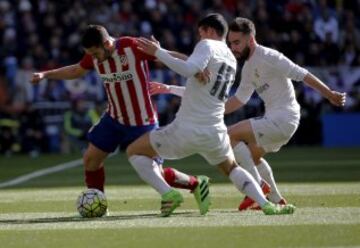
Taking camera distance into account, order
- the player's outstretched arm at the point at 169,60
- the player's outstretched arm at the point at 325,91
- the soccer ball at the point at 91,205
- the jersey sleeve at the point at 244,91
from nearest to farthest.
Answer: the player's outstretched arm at the point at 169,60 → the soccer ball at the point at 91,205 → the player's outstretched arm at the point at 325,91 → the jersey sleeve at the point at 244,91

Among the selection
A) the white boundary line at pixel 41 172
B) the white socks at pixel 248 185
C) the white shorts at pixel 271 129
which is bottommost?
the white boundary line at pixel 41 172

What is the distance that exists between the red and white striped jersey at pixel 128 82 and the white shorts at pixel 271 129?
115 centimetres

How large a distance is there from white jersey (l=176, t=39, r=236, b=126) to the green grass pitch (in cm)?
102

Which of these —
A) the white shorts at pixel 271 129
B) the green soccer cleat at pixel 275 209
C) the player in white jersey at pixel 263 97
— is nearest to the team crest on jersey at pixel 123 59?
the player in white jersey at pixel 263 97

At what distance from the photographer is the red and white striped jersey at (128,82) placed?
12797 millimetres

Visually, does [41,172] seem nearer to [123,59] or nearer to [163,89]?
[163,89]

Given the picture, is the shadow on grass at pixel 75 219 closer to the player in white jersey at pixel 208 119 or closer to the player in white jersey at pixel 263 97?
the player in white jersey at pixel 208 119

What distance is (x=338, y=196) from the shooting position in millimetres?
14602

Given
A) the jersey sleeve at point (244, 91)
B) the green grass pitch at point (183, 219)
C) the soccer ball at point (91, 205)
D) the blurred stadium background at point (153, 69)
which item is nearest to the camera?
the green grass pitch at point (183, 219)

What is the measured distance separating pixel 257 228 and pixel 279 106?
2.52 m

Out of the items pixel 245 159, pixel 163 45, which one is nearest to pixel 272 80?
pixel 245 159

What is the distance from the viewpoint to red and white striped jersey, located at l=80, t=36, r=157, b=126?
1280cm

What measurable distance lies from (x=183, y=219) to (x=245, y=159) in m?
1.28

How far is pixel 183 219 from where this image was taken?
1215 centimetres
